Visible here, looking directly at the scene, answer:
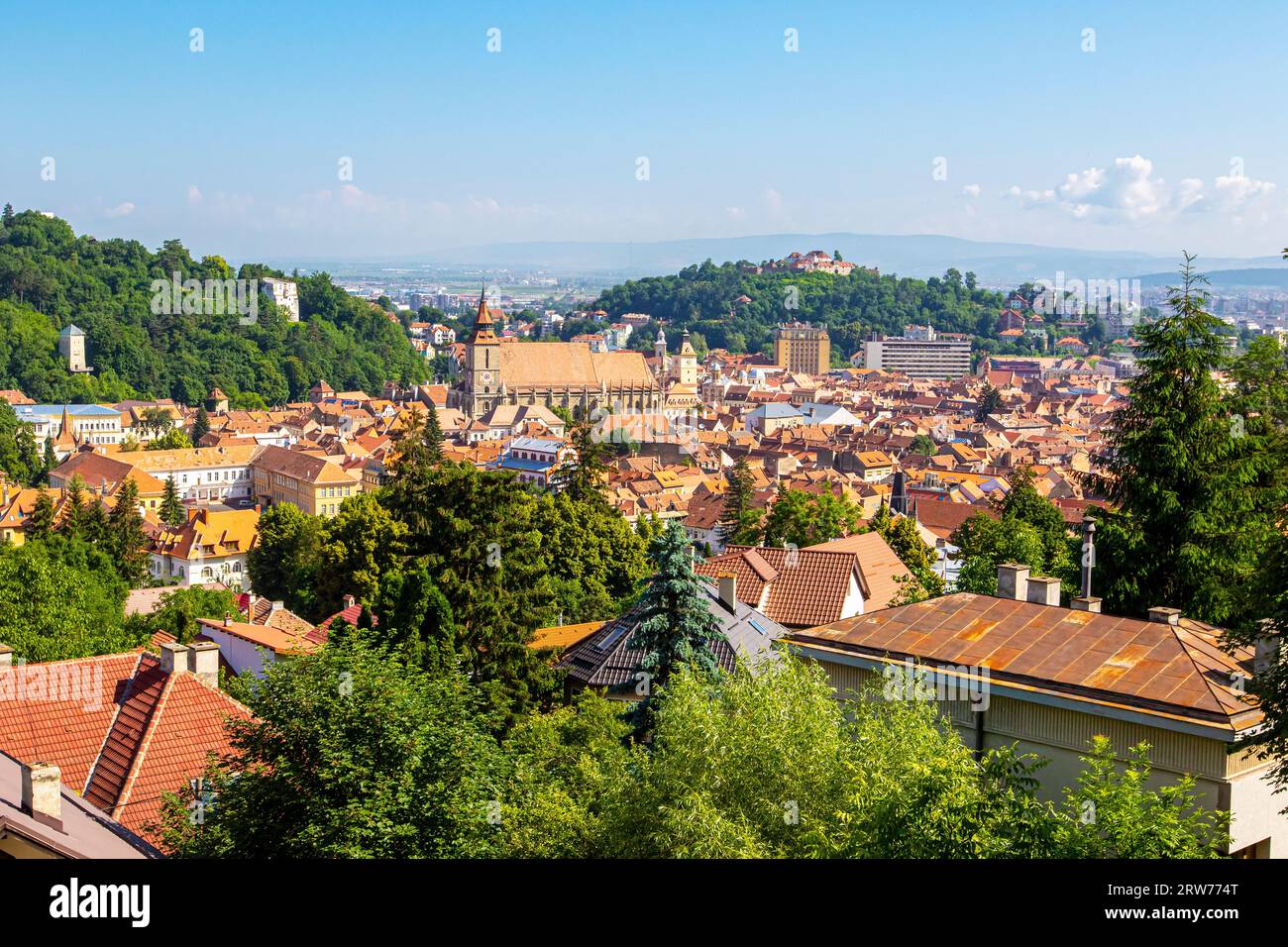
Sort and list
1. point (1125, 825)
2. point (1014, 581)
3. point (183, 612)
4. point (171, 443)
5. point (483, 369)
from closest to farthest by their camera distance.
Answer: point (1125, 825)
point (1014, 581)
point (183, 612)
point (171, 443)
point (483, 369)

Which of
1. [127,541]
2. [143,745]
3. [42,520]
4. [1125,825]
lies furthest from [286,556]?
[1125,825]

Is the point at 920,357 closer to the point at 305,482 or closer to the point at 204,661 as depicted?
the point at 305,482

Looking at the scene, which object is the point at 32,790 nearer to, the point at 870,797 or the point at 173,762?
the point at 173,762

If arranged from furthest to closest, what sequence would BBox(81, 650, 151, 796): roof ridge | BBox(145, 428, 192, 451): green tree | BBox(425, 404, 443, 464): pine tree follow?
BBox(145, 428, 192, 451): green tree, BBox(425, 404, 443, 464): pine tree, BBox(81, 650, 151, 796): roof ridge

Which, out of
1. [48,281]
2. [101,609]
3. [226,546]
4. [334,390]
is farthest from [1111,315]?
[101,609]

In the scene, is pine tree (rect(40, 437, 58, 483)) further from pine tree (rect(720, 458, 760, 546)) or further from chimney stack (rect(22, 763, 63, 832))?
chimney stack (rect(22, 763, 63, 832))

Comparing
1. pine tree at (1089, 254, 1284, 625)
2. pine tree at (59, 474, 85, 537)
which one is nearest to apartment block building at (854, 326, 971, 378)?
pine tree at (59, 474, 85, 537)

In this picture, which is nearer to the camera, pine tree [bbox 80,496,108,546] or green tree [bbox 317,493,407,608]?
green tree [bbox 317,493,407,608]

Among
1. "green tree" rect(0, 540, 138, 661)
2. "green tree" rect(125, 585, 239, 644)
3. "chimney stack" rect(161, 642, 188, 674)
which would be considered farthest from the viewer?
"green tree" rect(125, 585, 239, 644)
